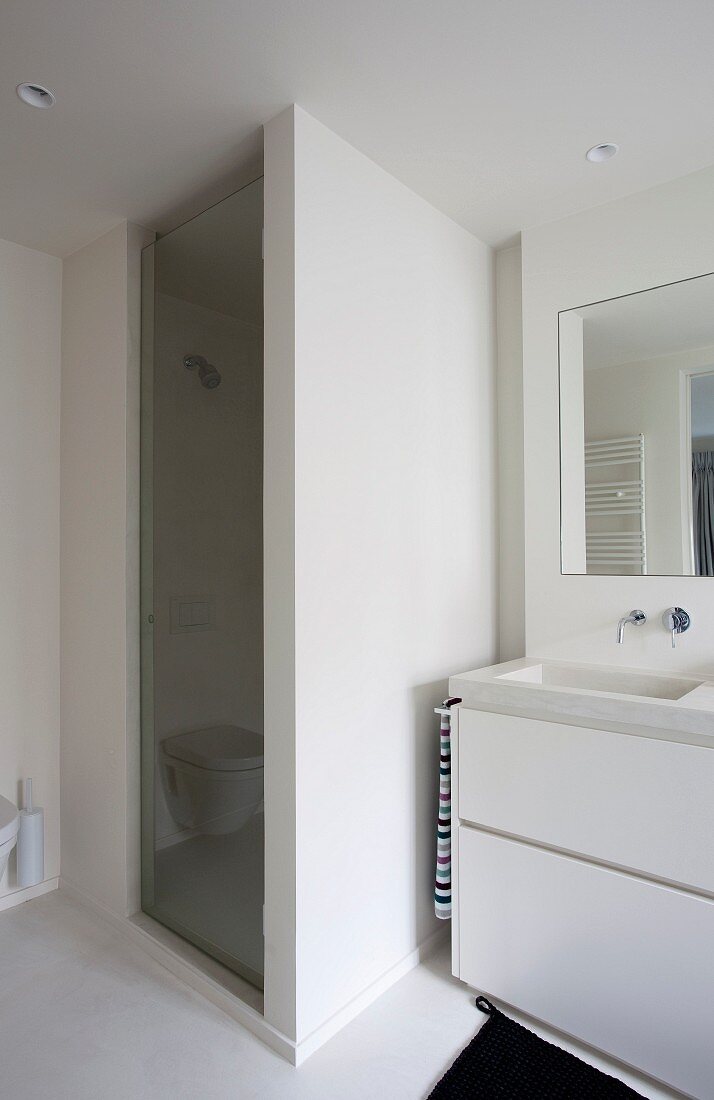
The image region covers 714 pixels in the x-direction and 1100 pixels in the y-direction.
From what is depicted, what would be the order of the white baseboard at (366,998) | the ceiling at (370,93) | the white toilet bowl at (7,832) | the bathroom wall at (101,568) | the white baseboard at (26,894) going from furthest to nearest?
1. the white baseboard at (26,894)
2. the bathroom wall at (101,568)
3. the white toilet bowl at (7,832)
4. the white baseboard at (366,998)
5. the ceiling at (370,93)

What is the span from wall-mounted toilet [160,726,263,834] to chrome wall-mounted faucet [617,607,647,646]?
3.92 feet

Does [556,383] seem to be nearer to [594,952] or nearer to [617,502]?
[617,502]

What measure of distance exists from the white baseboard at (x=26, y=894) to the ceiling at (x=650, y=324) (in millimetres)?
2772

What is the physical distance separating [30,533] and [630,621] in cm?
220

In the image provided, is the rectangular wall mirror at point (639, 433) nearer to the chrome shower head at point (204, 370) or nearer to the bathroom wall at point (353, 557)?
the bathroom wall at point (353, 557)

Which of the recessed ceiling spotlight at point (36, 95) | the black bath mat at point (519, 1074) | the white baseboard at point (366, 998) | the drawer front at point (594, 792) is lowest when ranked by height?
the black bath mat at point (519, 1074)

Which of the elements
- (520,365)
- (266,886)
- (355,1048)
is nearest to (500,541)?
(520,365)

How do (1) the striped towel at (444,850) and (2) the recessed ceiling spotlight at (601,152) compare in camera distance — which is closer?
(2) the recessed ceiling spotlight at (601,152)

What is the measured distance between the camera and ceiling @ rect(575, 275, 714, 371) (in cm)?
207

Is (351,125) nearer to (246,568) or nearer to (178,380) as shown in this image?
(178,380)

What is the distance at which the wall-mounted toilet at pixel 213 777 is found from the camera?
196 centimetres

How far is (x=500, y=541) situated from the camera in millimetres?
2584

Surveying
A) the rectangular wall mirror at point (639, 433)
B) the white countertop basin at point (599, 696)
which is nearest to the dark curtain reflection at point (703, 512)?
the rectangular wall mirror at point (639, 433)

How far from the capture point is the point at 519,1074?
5.45ft
